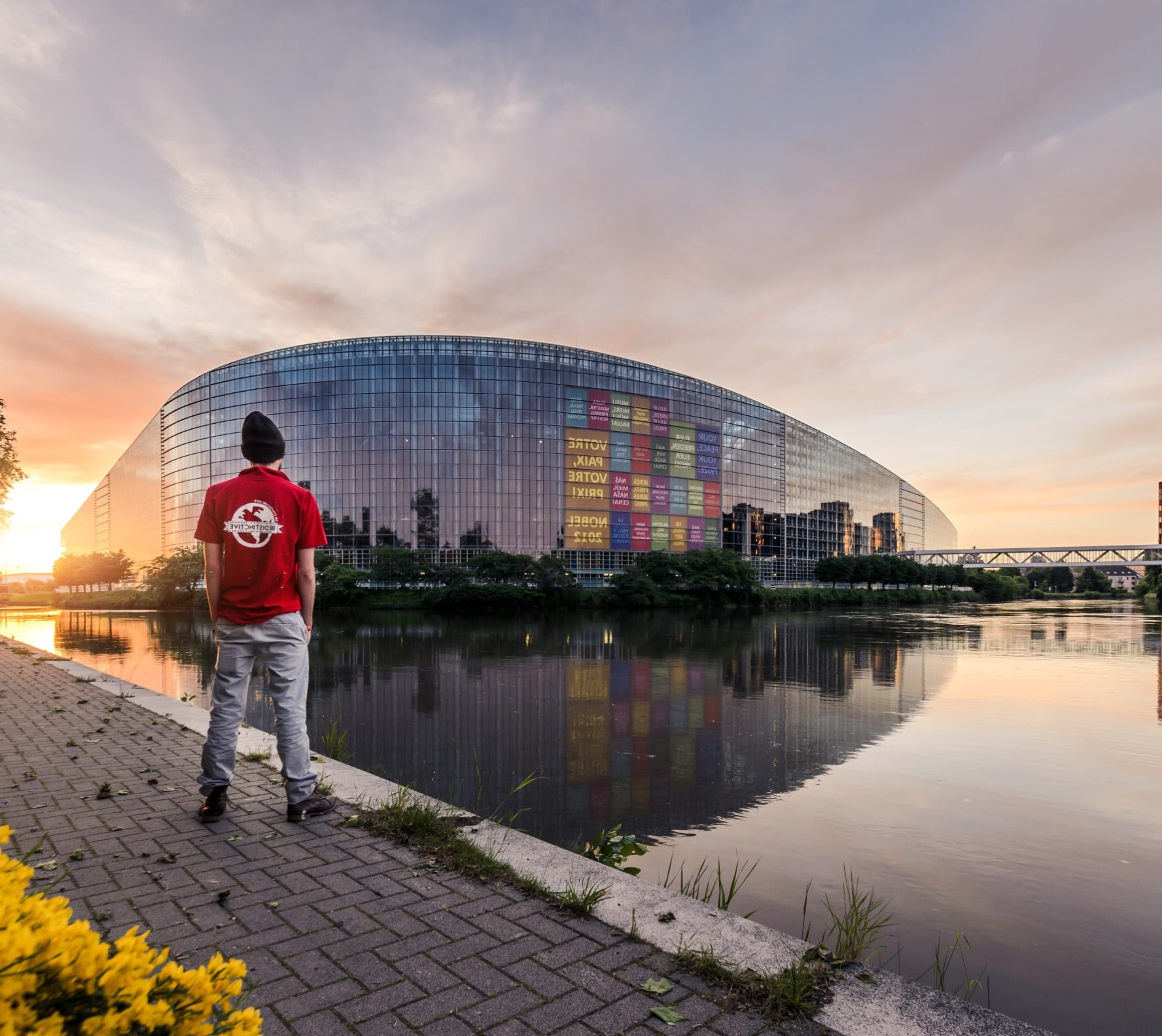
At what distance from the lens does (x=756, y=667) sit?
18.9 metres

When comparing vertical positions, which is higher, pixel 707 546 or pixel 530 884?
pixel 707 546

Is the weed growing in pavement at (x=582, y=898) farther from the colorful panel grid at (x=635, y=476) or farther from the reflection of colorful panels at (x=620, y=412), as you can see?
the reflection of colorful panels at (x=620, y=412)

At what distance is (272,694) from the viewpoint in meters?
5.13

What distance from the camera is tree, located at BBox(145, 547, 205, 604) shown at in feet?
190

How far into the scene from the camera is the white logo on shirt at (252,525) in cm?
514

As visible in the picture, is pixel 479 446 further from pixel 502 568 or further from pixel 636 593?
pixel 636 593

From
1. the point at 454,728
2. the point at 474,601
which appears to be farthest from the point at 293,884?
the point at 474,601

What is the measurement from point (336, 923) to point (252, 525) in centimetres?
288

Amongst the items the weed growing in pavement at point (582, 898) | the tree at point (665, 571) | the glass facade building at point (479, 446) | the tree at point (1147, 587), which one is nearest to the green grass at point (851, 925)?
the weed growing in pavement at point (582, 898)

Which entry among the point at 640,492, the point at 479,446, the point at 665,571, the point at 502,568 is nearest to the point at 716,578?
the point at 665,571

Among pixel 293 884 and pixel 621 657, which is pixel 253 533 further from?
pixel 621 657

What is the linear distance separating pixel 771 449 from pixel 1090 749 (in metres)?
95.6

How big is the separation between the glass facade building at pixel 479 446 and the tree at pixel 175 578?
57.2 ft

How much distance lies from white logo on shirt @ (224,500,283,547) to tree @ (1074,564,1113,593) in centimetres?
17338
